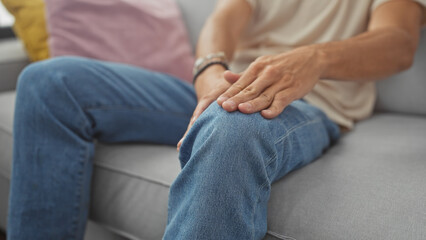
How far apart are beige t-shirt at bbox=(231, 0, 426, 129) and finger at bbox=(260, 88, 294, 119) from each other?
12.0 inches

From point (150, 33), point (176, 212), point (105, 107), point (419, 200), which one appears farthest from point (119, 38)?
point (419, 200)

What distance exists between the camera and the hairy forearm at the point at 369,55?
77 centimetres

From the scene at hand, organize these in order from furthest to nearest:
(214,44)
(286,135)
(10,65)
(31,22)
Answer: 1. (10,65)
2. (31,22)
3. (214,44)
4. (286,135)

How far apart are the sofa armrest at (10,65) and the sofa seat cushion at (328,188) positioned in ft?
1.56

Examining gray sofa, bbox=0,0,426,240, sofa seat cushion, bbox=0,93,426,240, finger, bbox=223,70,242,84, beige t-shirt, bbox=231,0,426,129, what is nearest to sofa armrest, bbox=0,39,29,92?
gray sofa, bbox=0,0,426,240

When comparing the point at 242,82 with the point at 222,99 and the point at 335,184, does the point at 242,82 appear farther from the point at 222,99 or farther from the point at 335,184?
the point at 335,184

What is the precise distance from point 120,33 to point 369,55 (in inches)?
29.7

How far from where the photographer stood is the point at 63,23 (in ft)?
4.06

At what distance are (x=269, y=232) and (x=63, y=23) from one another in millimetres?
924

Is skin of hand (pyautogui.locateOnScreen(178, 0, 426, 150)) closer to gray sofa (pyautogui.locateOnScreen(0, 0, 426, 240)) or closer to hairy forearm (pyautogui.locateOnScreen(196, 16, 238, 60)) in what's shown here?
hairy forearm (pyautogui.locateOnScreen(196, 16, 238, 60))

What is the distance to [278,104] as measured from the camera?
0.64 metres

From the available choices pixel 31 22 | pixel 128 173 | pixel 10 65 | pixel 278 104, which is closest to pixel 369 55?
pixel 278 104

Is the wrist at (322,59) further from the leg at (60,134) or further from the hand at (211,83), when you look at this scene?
the leg at (60,134)

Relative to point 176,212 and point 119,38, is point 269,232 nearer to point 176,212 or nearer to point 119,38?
point 176,212
